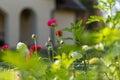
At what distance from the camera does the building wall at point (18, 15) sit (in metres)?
15.8

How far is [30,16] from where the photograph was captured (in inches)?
681

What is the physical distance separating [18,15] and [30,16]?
1.14m

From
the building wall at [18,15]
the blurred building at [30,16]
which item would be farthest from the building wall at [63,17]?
the building wall at [18,15]

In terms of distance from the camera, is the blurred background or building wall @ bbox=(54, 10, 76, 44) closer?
the blurred background

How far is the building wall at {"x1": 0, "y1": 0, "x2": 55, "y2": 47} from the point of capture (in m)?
15.8

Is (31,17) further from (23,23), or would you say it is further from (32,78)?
(32,78)

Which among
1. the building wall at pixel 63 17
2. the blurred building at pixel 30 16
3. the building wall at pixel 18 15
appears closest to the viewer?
the building wall at pixel 18 15

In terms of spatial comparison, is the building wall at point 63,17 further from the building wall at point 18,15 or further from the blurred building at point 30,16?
the building wall at point 18,15

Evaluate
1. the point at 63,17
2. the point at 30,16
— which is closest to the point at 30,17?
the point at 30,16

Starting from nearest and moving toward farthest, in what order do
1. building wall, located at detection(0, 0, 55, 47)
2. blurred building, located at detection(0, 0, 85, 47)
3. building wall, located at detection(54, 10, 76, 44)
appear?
1. building wall, located at detection(0, 0, 55, 47)
2. blurred building, located at detection(0, 0, 85, 47)
3. building wall, located at detection(54, 10, 76, 44)

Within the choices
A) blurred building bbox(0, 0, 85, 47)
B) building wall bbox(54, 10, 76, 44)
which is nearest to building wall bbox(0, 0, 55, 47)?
blurred building bbox(0, 0, 85, 47)

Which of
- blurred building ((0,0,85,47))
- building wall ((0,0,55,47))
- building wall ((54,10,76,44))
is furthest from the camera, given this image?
building wall ((54,10,76,44))

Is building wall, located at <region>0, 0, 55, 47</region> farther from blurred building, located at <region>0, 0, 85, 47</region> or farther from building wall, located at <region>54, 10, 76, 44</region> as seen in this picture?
building wall, located at <region>54, 10, 76, 44</region>

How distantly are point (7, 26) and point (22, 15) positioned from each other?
6.34ft
